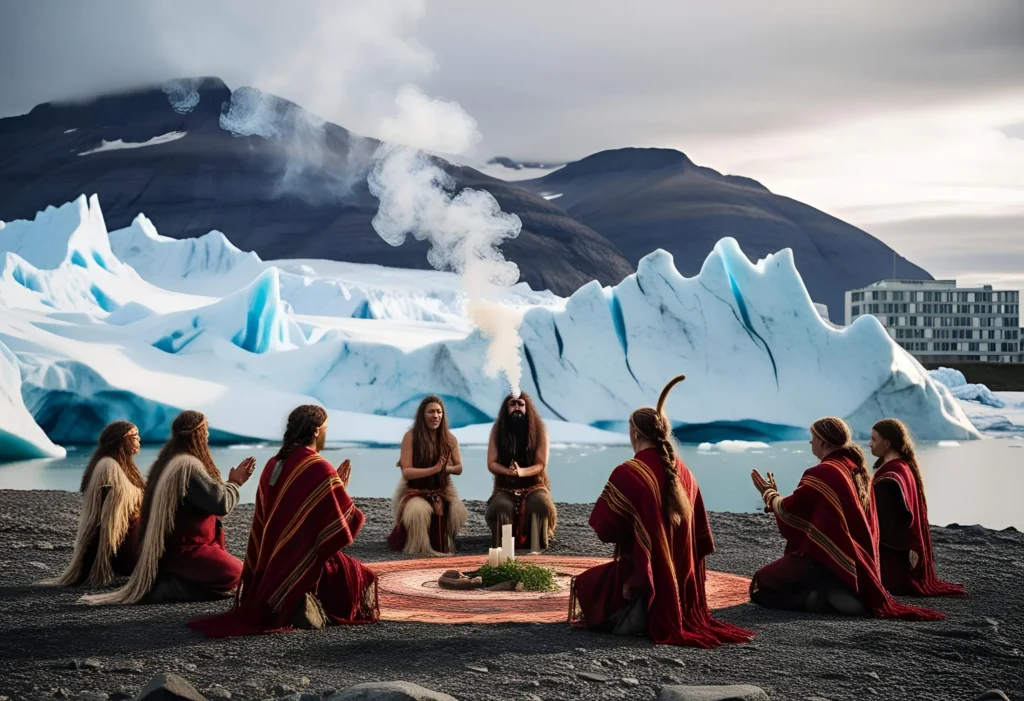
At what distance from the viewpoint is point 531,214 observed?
63219 millimetres

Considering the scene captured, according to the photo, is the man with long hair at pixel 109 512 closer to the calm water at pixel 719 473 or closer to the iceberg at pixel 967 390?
the calm water at pixel 719 473

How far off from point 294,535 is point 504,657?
1.17 meters

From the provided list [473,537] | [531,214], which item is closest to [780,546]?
[473,537]

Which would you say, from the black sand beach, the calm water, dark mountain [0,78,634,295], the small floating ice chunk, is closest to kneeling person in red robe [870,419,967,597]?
the black sand beach

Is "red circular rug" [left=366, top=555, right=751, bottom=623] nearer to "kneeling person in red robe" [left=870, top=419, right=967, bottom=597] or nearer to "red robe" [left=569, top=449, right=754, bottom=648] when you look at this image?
"red robe" [left=569, top=449, right=754, bottom=648]

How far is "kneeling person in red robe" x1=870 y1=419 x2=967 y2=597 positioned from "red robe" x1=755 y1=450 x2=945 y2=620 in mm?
609

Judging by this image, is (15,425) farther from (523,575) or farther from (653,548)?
(653,548)

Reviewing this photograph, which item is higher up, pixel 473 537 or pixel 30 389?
pixel 30 389

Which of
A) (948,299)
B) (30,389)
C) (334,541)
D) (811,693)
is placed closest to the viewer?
(811,693)

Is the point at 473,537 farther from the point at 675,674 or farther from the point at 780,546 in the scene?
the point at 675,674

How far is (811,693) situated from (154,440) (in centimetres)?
1981

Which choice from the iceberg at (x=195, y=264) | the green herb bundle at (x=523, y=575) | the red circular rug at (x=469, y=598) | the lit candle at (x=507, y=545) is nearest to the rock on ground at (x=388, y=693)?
the red circular rug at (x=469, y=598)

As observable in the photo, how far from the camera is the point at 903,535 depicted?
6.31 metres

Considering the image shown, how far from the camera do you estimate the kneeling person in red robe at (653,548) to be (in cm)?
503
